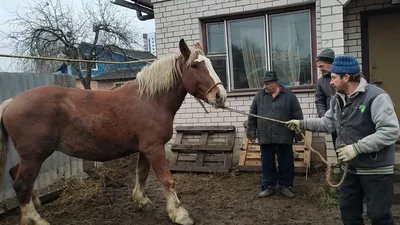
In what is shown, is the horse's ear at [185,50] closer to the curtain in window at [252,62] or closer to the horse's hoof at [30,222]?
the horse's hoof at [30,222]

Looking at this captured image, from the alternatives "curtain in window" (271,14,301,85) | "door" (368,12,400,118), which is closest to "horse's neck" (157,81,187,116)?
"curtain in window" (271,14,301,85)

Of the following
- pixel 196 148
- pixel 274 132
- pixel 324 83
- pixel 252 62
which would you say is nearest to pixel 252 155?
pixel 196 148

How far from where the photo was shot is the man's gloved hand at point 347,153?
229 cm

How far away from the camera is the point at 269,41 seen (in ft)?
19.4

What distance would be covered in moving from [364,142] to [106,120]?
97.1 inches

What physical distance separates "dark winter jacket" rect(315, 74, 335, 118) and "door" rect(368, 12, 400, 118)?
198 cm

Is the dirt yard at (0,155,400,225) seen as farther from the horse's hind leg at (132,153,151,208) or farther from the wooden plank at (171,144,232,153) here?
the wooden plank at (171,144,232,153)

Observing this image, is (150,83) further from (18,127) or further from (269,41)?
(269,41)

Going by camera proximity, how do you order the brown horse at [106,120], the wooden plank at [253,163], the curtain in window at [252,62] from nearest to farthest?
the brown horse at [106,120] < the wooden plank at [253,163] < the curtain in window at [252,62]

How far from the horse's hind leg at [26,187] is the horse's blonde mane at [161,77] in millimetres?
1348

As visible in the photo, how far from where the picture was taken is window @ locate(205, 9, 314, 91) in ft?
18.9

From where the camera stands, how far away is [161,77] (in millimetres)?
3740

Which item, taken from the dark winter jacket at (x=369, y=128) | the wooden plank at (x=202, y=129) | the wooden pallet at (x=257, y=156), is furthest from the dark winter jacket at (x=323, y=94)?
the wooden plank at (x=202, y=129)

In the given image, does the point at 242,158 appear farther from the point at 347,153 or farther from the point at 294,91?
the point at 347,153
